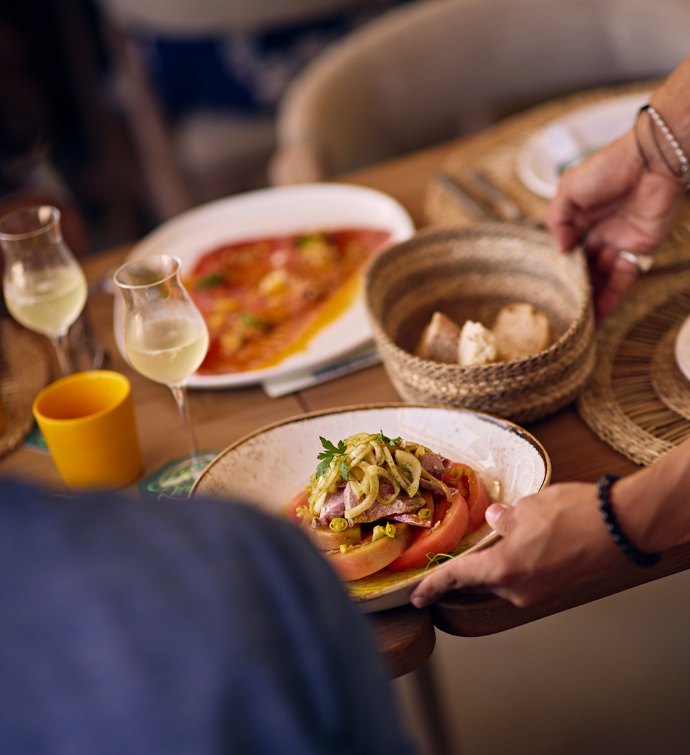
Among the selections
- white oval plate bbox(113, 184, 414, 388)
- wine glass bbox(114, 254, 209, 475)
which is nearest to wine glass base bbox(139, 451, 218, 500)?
wine glass bbox(114, 254, 209, 475)

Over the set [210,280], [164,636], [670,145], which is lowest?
[210,280]

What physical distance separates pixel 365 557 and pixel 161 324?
0.37 m

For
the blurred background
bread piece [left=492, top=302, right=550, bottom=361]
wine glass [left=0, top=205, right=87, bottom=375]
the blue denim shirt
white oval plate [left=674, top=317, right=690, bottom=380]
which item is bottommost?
the blurred background

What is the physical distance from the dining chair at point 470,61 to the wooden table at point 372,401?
1.76 ft

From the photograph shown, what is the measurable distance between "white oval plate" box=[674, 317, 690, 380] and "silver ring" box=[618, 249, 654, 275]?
0.37 ft

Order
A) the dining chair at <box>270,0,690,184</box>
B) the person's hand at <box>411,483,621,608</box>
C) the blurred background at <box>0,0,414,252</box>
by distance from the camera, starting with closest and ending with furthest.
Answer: the person's hand at <box>411,483,621,608</box>
the dining chair at <box>270,0,690,184</box>
the blurred background at <box>0,0,414,252</box>

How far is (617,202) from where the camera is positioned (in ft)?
4.18

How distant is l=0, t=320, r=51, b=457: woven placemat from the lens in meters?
1.24

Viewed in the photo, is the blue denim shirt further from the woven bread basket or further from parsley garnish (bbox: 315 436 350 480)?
the woven bread basket

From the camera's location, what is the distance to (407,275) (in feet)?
4.06

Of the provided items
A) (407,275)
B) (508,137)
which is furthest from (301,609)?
(508,137)

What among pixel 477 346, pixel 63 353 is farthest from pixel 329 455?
pixel 63 353

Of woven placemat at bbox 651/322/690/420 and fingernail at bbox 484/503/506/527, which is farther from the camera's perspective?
woven placemat at bbox 651/322/690/420

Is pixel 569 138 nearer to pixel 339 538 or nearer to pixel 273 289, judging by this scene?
pixel 273 289
